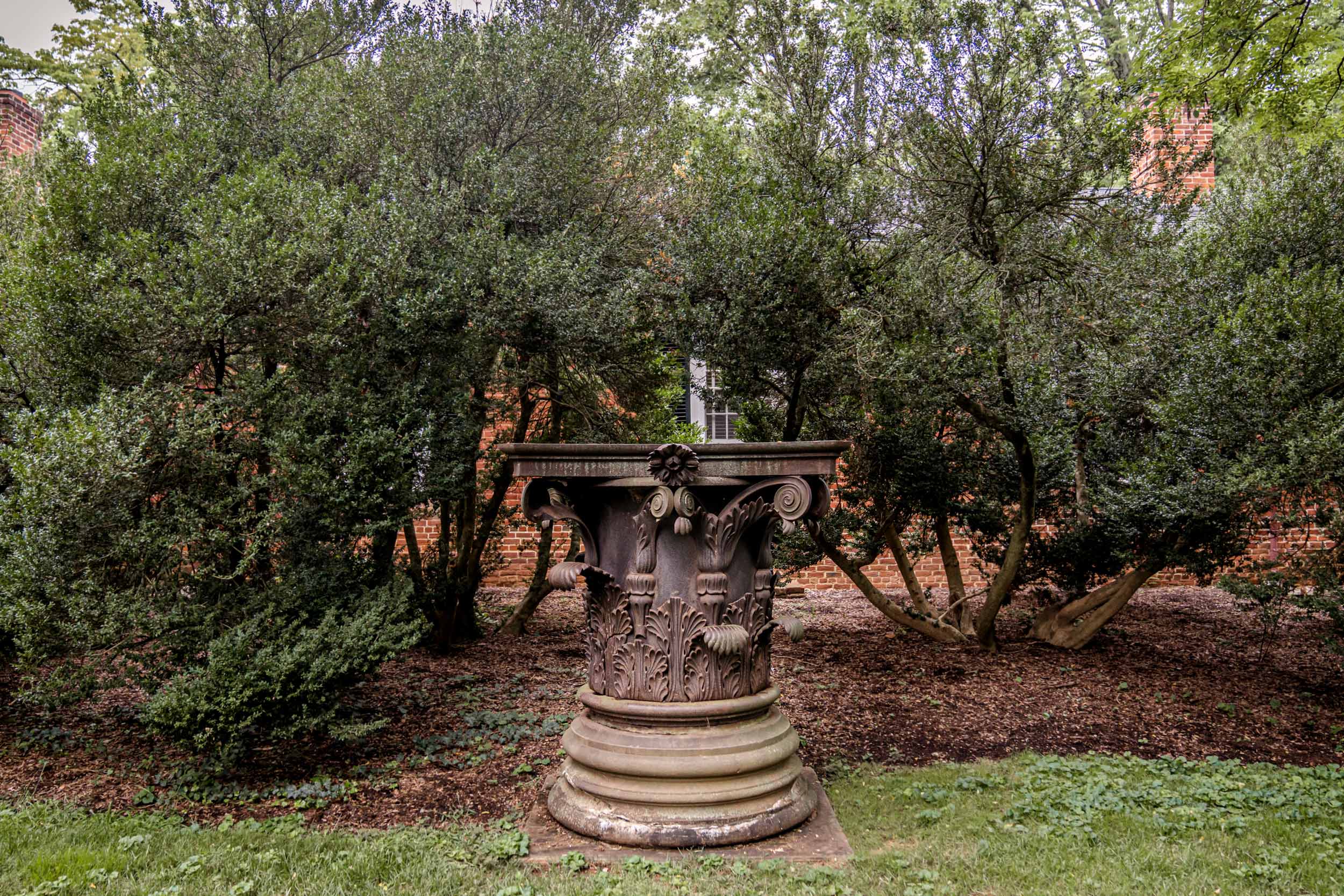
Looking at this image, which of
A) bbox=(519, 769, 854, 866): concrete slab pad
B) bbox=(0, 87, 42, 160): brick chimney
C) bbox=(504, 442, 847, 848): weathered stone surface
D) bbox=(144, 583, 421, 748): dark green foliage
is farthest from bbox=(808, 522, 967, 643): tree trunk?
bbox=(0, 87, 42, 160): brick chimney

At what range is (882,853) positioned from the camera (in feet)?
13.3

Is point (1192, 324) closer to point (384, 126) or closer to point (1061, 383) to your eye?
point (1061, 383)

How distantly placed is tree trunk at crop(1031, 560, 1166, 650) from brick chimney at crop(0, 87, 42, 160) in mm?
12168

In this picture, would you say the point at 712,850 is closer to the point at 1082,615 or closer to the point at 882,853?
the point at 882,853

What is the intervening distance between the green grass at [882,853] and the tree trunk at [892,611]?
2951 millimetres

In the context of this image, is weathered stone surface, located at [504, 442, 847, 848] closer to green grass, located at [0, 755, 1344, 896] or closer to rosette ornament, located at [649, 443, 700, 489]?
rosette ornament, located at [649, 443, 700, 489]

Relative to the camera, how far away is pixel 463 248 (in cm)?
603

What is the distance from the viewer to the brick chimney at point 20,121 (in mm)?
10703

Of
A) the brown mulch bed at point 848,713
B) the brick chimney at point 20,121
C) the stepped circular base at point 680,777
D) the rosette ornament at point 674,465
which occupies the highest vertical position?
the brick chimney at point 20,121

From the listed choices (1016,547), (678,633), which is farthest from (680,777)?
(1016,547)

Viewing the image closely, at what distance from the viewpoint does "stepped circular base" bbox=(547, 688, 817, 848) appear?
13.6ft

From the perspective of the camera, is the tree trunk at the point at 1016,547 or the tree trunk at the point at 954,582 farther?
the tree trunk at the point at 954,582

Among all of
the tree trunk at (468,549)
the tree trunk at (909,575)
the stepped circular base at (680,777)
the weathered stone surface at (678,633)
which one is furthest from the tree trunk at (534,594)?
the stepped circular base at (680,777)

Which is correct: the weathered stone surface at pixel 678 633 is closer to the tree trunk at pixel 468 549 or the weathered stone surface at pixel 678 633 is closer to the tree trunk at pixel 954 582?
the tree trunk at pixel 468 549
